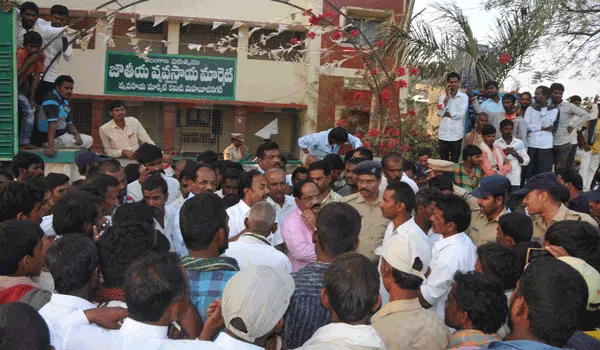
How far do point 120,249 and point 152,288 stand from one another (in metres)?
0.64

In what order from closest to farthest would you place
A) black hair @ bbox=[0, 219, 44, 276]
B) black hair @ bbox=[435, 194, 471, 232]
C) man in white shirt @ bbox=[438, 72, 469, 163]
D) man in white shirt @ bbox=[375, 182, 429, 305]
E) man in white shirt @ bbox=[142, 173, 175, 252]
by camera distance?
black hair @ bbox=[0, 219, 44, 276] → black hair @ bbox=[435, 194, 471, 232] → man in white shirt @ bbox=[375, 182, 429, 305] → man in white shirt @ bbox=[142, 173, 175, 252] → man in white shirt @ bbox=[438, 72, 469, 163]

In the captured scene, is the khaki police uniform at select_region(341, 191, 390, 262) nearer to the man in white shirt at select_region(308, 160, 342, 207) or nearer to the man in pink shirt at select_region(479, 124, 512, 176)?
the man in white shirt at select_region(308, 160, 342, 207)

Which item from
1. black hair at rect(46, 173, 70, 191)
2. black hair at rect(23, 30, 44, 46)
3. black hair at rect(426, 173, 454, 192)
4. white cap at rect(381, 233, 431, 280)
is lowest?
black hair at rect(46, 173, 70, 191)

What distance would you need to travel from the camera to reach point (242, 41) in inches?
750

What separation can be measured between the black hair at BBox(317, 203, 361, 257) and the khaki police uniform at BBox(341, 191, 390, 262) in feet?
5.39

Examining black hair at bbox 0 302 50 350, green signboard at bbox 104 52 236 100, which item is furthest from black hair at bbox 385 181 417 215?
green signboard at bbox 104 52 236 100

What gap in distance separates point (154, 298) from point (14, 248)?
1.06 meters

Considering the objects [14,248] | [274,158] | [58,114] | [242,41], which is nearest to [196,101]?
[242,41]

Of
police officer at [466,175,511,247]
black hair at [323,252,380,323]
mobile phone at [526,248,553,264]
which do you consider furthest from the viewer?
police officer at [466,175,511,247]

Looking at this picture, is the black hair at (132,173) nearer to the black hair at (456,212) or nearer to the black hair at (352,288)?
the black hair at (456,212)

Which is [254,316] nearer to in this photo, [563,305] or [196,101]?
[563,305]

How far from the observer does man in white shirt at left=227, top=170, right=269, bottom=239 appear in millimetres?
5414

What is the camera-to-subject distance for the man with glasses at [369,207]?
5543 mm

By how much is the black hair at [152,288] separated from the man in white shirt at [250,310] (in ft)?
0.81
